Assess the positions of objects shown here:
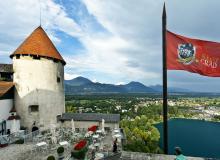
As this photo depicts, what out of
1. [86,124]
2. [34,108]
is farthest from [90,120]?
[34,108]

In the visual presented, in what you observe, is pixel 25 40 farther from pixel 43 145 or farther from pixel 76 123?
pixel 43 145

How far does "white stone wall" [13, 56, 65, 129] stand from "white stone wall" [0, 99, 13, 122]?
78cm

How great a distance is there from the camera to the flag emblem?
9.53 m

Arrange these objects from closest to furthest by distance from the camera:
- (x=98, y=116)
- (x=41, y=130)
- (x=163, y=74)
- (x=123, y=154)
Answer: (x=163, y=74)
(x=123, y=154)
(x=41, y=130)
(x=98, y=116)

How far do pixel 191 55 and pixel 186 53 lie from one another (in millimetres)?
204

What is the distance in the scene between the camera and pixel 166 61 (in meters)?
9.32

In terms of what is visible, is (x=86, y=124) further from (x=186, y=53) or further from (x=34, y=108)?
(x=186, y=53)

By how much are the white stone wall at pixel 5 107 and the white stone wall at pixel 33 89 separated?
0.78 metres

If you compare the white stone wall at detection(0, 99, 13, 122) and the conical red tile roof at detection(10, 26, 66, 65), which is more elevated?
the conical red tile roof at detection(10, 26, 66, 65)

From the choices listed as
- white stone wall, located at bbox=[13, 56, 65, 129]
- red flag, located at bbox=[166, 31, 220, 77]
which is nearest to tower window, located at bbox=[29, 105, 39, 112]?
white stone wall, located at bbox=[13, 56, 65, 129]

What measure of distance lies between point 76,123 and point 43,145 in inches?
381

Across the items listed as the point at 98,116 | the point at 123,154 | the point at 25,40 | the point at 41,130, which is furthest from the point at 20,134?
the point at 123,154

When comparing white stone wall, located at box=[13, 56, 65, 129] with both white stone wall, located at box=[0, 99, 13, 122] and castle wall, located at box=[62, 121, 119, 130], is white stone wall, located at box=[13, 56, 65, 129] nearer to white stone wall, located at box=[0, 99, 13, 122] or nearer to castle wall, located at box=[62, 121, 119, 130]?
white stone wall, located at box=[0, 99, 13, 122]

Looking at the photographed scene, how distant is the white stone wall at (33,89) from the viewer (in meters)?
26.9
